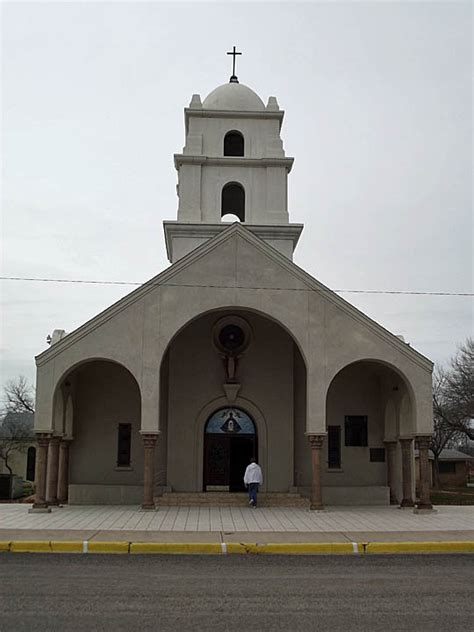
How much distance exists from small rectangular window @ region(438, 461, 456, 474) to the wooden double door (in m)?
37.3

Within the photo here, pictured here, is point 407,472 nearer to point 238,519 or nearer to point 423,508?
point 423,508

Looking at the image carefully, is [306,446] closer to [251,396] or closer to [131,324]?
[251,396]

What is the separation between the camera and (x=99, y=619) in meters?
9.88

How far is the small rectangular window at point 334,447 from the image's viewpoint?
27547mm

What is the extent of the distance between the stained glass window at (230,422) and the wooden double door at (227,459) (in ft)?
0.56

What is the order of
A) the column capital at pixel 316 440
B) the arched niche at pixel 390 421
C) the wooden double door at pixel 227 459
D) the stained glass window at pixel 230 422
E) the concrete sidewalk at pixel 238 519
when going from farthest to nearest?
the stained glass window at pixel 230 422
the arched niche at pixel 390 421
the wooden double door at pixel 227 459
the column capital at pixel 316 440
the concrete sidewalk at pixel 238 519

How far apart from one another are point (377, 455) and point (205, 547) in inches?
518

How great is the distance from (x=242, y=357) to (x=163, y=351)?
4.17m

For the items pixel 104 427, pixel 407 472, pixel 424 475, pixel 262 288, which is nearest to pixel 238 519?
pixel 424 475

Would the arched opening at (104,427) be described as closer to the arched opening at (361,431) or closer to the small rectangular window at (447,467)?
the arched opening at (361,431)

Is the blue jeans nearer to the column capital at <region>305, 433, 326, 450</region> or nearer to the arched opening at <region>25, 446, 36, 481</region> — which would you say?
the column capital at <region>305, 433, 326, 450</region>

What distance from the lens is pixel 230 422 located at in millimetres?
27078

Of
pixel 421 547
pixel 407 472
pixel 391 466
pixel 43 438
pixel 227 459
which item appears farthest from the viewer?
pixel 391 466

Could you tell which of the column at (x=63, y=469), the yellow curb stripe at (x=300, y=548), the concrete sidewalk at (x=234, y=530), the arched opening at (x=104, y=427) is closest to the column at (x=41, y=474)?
the concrete sidewalk at (x=234, y=530)
